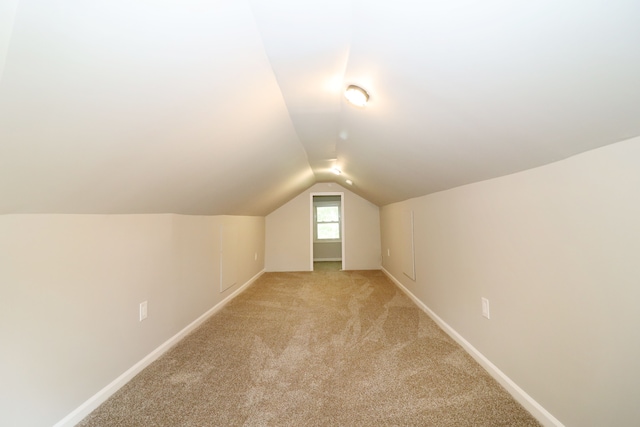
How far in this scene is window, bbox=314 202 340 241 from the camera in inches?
295

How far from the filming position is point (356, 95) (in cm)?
145

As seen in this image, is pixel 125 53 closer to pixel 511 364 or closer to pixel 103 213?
pixel 103 213

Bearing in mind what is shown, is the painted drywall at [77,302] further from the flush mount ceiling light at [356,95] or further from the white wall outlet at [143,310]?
the flush mount ceiling light at [356,95]

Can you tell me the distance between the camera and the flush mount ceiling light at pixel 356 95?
141 cm

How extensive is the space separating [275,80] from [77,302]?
1.61 meters

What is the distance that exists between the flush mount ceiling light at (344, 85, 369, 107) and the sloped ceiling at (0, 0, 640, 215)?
45 mm

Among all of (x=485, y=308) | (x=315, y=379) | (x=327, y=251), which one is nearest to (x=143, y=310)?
(x=315, y=379)

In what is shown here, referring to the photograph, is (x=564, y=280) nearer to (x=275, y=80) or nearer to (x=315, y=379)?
(x=315, y=379)

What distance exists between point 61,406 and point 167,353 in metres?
0.82

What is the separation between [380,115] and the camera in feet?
5.26

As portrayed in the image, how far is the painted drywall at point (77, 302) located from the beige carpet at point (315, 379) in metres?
0.24

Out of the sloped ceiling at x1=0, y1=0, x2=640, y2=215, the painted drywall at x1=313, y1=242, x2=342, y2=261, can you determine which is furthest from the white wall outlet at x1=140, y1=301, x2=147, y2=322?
the painted drywall at x1=313, y1=242, x2=342, y2=261

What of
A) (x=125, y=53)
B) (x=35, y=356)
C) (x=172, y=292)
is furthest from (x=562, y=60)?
(x=172, y=292)

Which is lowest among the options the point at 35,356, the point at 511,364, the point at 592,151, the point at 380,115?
the point at 511,364
